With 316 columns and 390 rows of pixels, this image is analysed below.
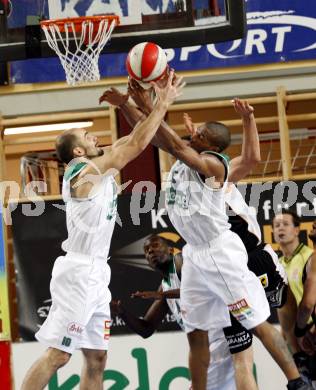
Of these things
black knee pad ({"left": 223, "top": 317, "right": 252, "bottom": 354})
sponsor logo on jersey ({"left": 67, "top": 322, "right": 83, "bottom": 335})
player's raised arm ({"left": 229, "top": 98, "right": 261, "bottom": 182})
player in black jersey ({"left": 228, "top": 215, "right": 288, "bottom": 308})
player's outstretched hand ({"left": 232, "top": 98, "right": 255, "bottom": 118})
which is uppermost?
player's outstretched hand ({"left": 232, "top": 98, "right": 255, "bottom": 118})

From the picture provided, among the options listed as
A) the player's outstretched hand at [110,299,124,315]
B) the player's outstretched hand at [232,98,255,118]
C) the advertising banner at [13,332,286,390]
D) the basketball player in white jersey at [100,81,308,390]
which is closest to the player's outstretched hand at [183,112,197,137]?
the basketball player in white jersey at [100,81,308,390]

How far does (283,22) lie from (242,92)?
87 centimetres

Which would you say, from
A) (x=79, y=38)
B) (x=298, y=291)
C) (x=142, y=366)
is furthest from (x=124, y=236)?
(x=79, y=38)

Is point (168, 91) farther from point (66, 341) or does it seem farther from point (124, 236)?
point (124, 236)

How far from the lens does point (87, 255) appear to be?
24.5 feet

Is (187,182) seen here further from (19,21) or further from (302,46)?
(302,46)

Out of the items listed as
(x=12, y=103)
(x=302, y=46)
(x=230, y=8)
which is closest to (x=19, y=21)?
(x=230, y=8)

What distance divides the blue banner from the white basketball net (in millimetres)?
2793

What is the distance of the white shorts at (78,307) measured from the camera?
725 cm

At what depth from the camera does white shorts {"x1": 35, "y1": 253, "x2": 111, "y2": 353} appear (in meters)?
7.25

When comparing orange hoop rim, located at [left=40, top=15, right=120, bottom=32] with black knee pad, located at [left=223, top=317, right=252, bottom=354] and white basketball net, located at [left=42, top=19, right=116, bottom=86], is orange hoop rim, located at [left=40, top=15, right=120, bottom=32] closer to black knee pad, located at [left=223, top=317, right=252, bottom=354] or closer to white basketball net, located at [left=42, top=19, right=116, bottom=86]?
white basketball net, located at [left=42, top=19, right=116, bottom=86]

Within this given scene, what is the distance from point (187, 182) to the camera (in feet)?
25.1

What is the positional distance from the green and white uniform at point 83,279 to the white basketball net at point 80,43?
0.95 meters

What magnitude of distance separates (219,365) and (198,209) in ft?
5.04
